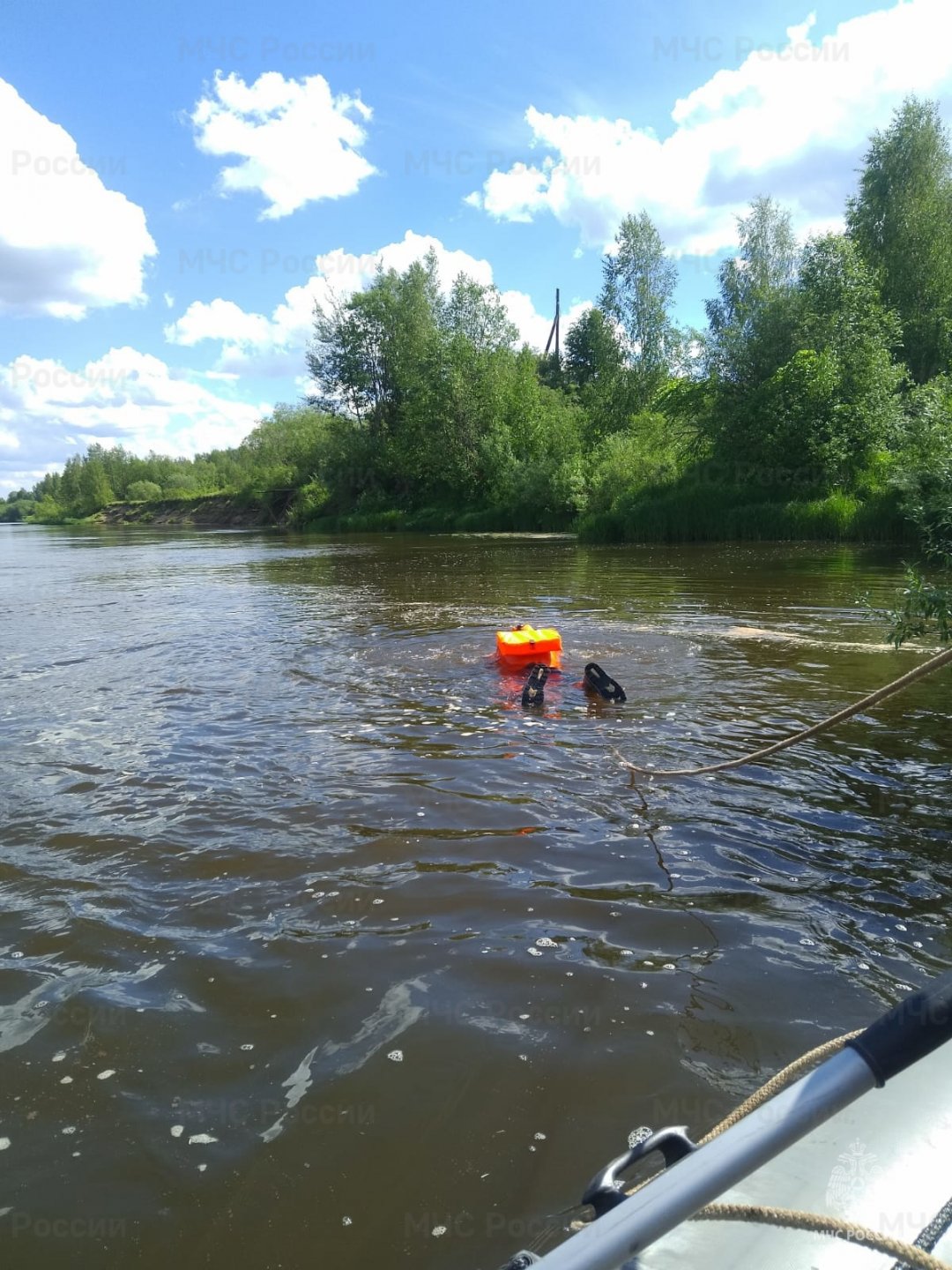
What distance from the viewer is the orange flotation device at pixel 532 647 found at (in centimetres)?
973

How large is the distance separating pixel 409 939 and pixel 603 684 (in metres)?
4.89

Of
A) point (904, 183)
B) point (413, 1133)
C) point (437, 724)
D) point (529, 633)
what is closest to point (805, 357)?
point (904, 183)

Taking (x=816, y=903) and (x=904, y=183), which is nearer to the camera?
(x=816, y=903)

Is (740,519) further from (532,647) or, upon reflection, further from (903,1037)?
(903,1037)

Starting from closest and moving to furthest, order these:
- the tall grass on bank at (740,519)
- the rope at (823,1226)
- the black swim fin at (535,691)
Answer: the rope at (823,1226)
the black swim fin at (535,691)
the tall grass on bank at (740,519)

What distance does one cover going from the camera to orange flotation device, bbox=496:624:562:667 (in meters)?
9.73

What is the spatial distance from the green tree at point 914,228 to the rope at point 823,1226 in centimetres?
4189

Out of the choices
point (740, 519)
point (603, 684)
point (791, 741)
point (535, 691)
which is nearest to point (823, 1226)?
point (791, 741)

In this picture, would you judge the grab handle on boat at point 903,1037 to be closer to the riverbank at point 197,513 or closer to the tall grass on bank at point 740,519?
the tall grass on bank at point 740,519

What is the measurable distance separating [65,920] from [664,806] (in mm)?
3661

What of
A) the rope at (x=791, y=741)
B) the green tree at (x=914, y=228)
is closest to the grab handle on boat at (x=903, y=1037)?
the rope at (x=791, y=741)

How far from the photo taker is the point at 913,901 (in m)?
4.12

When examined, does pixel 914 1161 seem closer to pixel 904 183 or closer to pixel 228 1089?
pixel 228 1089

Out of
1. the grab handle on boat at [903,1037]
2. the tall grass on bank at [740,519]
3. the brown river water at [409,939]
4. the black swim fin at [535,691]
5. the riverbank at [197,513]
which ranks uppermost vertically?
the riverbank at [197,513]
